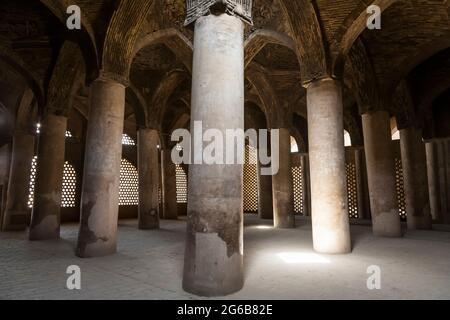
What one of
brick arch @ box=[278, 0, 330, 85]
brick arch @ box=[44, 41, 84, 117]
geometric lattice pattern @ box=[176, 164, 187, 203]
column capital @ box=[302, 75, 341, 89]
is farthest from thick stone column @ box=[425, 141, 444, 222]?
brick arch @ box=[44, 41, 84, 117]

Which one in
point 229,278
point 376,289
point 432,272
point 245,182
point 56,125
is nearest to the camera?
point 229,278

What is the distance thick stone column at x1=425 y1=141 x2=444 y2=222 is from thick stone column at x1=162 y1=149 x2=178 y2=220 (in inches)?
416

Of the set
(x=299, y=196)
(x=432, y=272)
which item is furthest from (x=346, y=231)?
(x=299, y=196)

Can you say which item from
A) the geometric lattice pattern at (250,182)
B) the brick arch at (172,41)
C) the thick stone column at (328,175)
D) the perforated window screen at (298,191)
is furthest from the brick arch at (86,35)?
the perforated window screen at (298,191)

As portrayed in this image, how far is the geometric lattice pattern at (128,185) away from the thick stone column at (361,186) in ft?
35.8

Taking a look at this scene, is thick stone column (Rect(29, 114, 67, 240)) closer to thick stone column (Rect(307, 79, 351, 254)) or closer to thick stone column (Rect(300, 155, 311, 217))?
thick stone column (Rect(307, 79, 351, 254))

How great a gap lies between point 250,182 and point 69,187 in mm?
9372

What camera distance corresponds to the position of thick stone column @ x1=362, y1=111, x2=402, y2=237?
817 cm

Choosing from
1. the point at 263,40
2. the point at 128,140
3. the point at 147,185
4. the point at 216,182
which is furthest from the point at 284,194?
the point at 128,140

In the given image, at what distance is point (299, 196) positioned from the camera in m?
16.0

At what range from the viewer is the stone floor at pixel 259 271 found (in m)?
3.54

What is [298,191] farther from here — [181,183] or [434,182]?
[181,183]

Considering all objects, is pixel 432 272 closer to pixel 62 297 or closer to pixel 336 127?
pixel 336 127
